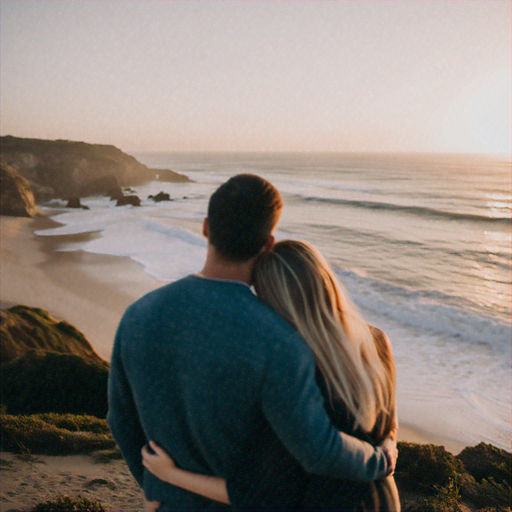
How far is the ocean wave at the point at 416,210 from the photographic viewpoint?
1404 inches

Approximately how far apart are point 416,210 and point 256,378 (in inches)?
1615

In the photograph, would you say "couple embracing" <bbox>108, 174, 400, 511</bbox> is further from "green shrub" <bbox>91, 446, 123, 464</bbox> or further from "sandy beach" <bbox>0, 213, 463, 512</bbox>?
"green shrub" <bbox>91, 446, 123, 464</bbox>

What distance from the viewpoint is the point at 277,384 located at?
4.36 ft

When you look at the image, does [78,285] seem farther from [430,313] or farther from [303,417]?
[303,417]

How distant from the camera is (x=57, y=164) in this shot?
51.9 metres

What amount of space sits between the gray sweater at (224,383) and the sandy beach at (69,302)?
3185 millimetres

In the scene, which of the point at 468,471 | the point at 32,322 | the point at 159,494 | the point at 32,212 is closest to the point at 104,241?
the point at 32,212

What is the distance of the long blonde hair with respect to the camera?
148 centimetres

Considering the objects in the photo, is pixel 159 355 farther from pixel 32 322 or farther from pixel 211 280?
pixel 32 322

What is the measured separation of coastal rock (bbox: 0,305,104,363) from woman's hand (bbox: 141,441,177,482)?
18.8 ft

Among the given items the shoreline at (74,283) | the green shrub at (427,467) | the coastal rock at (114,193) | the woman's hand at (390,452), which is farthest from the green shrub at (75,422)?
the coastal rock at (114,193)

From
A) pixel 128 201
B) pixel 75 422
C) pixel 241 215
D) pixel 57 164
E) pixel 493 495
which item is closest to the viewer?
pixel 241 215

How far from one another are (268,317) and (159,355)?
369 mm

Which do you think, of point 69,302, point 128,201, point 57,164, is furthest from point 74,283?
point 57,164
